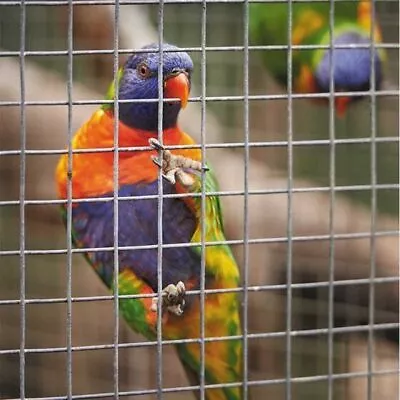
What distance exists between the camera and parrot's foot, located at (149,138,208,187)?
1038mm

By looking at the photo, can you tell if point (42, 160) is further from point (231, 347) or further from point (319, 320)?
point (231, 347)

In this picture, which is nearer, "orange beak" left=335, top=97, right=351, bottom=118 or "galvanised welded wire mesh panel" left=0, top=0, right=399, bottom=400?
"orange beak" left=335, top=97, right=351, bottom=118

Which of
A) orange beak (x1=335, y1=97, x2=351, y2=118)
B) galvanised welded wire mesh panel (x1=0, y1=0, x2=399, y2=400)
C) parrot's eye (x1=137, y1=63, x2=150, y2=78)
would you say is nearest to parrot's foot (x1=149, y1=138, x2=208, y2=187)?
parrot's eye (x1=137, y1=63, x2=150, y2=78)

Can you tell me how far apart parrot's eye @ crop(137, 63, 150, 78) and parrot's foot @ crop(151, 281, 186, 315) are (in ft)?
0.94

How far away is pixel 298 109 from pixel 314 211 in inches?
20.7

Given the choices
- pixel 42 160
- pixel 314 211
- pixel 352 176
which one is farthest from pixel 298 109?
pixel 42 160

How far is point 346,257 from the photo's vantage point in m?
2.12

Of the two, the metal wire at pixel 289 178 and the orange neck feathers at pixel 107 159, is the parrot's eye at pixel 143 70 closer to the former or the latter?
the orange neck feathers at pixel 107 159

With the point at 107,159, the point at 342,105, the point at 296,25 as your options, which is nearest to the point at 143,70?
the point at 107,159

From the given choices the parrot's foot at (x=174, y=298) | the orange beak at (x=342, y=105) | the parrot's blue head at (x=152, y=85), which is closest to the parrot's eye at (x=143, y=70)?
the parrot's blue head at (x=152, y=85)

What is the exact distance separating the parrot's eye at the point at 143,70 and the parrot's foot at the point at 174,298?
29 cm

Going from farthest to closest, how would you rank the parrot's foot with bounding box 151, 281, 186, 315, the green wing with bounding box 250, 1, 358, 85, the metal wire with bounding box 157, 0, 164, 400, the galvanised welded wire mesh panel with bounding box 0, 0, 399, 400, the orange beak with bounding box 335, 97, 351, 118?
the galvanised welded wire mesh panel with bounding box 0, 0, 399, 400
the green wing with bounding box 250, 1, 358, 85
the orange beak with bounding box 335, 97, 351, 118
the parrot's foot with bounding box 151, 281, 186, 315
the metal wire with bounding box 157, 0, 164, 400

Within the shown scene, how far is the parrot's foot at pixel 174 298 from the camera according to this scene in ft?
3.58

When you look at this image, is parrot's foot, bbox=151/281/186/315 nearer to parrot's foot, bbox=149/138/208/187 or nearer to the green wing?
parrot's foot, bbox=149/138/208/187
